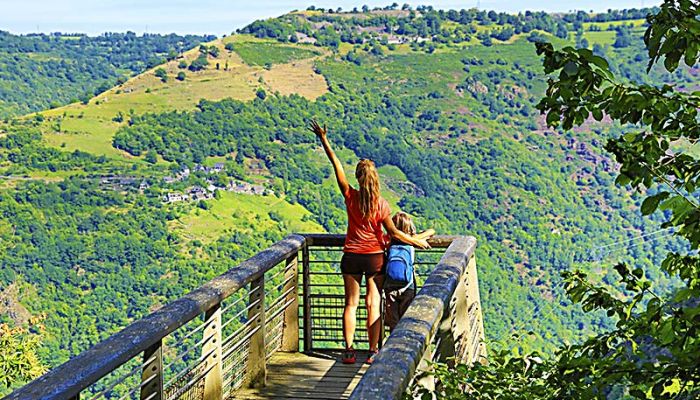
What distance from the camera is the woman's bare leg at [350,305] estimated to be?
469 centimetres

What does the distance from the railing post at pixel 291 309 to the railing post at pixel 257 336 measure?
672 millimetres

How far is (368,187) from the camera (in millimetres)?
4477

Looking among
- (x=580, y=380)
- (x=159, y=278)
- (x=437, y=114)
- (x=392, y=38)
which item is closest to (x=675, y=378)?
(x=580, y=380)

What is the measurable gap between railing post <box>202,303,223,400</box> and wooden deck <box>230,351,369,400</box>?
42 centimetres

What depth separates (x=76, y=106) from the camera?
12200cm

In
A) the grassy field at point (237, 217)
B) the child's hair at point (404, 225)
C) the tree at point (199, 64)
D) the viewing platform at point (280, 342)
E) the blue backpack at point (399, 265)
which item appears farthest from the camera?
the tree at point (199, 64)

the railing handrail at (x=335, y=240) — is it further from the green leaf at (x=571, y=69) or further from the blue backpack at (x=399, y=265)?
the green leaf at (x=571, y=69)

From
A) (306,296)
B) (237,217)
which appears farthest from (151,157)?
(306,296)

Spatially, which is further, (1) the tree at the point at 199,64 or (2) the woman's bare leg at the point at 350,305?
(1) the tree at the point at 199,64

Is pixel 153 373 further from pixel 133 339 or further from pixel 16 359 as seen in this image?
pixel 16 359

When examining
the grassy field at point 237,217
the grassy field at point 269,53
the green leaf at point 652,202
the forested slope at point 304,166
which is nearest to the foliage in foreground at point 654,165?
→ the green leaf at point 652,202

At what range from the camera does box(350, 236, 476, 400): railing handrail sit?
2223mm

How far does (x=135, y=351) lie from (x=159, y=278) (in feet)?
281

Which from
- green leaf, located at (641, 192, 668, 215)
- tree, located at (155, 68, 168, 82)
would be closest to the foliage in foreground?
green leaf, located at (641, 192, 668, 215)
